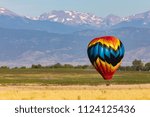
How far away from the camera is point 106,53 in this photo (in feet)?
255

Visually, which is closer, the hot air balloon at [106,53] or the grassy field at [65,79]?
the hot air balloon at [106,53]

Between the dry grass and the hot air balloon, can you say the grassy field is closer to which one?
the hot air balloon

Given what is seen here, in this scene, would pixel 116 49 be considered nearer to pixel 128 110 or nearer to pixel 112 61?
pixel 112 61

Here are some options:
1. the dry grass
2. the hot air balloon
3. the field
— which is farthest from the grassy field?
the dry grass

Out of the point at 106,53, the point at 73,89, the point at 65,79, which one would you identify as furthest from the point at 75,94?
the point at 65,79

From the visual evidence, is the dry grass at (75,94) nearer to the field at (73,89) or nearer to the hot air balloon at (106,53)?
the field at (73,89)

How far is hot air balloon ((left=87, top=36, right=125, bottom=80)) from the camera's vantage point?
7675 centimetres

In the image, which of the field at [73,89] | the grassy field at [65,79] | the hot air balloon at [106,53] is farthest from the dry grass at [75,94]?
the grassy field at [65,79]

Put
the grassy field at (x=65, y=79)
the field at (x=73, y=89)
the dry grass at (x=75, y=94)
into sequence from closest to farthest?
the dry grass at (x=75, y=94) → the field at (x=73, y=89) → the grassy field at (x=65, y=79)

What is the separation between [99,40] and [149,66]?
118 meters

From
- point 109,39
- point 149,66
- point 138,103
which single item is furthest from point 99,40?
point 149,66

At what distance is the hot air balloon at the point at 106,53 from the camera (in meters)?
76.8

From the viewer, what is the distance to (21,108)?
3706 centimetres

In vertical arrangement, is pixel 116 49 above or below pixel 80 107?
above
